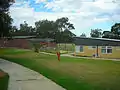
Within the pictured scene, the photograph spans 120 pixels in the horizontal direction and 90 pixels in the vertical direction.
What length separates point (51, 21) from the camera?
122 metres

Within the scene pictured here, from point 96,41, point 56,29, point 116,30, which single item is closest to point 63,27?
point 56,29

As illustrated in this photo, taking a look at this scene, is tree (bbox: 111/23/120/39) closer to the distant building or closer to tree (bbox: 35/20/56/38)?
tree (bbox: 35/20/56/38)

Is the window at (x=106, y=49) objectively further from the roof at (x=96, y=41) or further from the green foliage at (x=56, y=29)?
the green foliage at (x=56, y=29)

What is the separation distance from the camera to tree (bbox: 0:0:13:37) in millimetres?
32191

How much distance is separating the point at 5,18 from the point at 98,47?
21.3 metres

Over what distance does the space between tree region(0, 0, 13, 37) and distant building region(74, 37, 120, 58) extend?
19637mm

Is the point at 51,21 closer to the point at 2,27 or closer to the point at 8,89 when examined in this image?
→ the point at 2,27

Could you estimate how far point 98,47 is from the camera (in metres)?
49.0

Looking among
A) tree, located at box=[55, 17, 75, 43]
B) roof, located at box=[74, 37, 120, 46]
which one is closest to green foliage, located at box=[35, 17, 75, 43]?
tree, located at box=[55, 17, 75, 43]

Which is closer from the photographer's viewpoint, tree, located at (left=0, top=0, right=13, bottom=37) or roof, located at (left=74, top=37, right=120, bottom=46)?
tree, located at (left=0, top=0, right=13, bottom=37)

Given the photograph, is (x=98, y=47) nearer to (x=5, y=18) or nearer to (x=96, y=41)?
(x=96, y=41)

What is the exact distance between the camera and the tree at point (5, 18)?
32191 mm

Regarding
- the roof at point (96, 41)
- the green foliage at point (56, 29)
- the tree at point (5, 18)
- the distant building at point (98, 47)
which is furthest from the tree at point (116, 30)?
the tree at point (5, 18)

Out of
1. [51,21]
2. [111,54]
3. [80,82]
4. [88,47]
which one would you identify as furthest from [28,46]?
[80,82]
